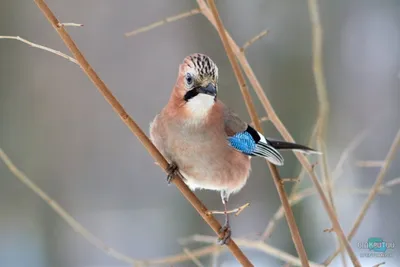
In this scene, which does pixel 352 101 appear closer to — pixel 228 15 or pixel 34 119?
pixel 228 15

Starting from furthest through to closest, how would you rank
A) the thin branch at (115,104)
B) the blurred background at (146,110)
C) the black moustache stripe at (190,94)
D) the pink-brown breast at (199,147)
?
the blurred background at (146,110) < the pink-brown breast at (199,147) < the black moustache stripe at (190,94) < the thin branch at (115,104)

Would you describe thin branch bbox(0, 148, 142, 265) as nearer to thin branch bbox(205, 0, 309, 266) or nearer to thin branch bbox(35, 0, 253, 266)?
thin branch bbox(35, 0, 253, 266)

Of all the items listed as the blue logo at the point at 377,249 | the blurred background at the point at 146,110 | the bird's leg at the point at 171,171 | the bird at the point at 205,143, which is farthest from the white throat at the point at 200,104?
the blurred background at the point at 146,110

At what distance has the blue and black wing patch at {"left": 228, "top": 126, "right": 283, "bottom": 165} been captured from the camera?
114 centimetres

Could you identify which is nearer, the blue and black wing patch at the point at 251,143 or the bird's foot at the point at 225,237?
the bird's foot at the point at 225,237

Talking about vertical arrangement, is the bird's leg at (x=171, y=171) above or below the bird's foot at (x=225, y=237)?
above

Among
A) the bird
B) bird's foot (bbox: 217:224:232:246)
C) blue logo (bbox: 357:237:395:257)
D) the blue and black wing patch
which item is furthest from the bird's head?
blue logo (bbox: 357:237:395:257)

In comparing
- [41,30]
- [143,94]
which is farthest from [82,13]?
[143,94]

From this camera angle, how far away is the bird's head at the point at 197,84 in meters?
0.96

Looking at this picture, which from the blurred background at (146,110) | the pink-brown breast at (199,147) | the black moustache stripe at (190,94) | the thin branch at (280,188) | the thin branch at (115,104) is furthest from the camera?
the blurred background at (146,110)

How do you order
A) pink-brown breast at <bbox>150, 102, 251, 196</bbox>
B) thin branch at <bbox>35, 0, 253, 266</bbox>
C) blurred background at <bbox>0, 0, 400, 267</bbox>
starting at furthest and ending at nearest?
blurred background at <bbox>0, 0, 400, 267</bbox> → pink-brown breast at <bbox>150, 102, 251, 196</bbox> → thin branch at <bbox>35, 0, 253, 266</bbox>

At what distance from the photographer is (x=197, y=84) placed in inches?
38.9

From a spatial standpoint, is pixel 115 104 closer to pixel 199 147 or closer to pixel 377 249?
pixel 199 147

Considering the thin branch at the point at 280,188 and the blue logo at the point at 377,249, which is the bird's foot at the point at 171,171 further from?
the blue logo at the point at 377,249
